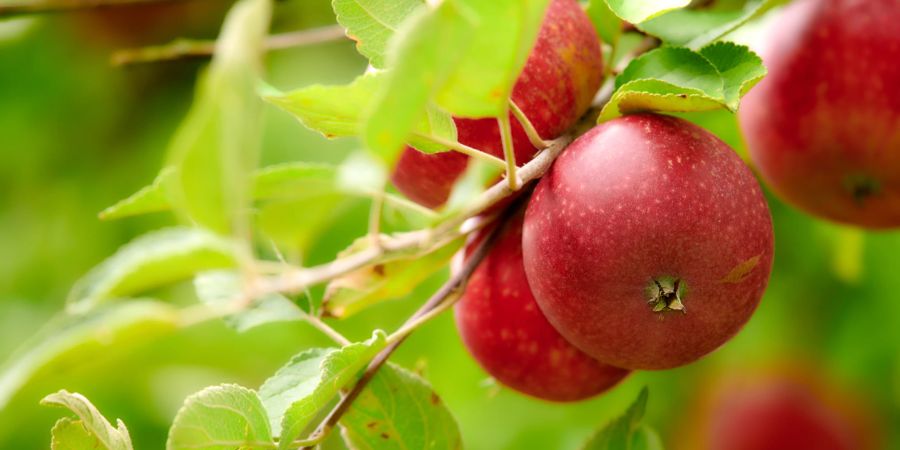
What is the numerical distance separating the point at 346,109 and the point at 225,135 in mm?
222

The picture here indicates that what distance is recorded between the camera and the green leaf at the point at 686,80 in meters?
0.73

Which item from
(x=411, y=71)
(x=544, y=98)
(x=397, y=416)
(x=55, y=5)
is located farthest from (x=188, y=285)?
(x=411, y=71)

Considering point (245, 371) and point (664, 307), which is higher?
point (664, 307)

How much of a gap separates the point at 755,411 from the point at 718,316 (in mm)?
1374

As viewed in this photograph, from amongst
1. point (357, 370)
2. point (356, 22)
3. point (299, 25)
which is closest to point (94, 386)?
point (299, 25)

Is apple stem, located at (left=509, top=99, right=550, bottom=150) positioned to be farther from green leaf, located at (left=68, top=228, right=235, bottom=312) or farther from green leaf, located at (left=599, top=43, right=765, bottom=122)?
green leaf, located at (left=68, top=228, right=235, bottom=312)

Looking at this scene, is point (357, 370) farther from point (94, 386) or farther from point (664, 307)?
point (94, 386)

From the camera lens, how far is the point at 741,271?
0.74m

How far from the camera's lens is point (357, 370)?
2.67ft

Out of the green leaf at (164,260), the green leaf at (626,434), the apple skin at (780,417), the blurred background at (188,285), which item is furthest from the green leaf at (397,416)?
the apple skin at (780,417)

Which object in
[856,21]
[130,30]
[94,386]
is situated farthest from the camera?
[130,30]

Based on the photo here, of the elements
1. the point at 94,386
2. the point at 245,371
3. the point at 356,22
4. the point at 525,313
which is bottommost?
the point at 245,371

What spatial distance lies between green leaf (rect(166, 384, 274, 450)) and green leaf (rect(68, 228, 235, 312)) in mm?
Result: 209

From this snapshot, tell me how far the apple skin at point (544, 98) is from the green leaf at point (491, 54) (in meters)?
0.18
